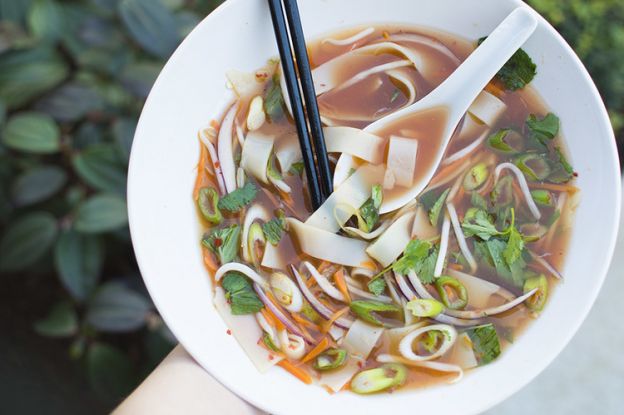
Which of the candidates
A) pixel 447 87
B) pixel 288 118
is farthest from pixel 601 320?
pixel 288 118

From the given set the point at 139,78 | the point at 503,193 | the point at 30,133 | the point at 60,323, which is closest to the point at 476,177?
the point at 503,193

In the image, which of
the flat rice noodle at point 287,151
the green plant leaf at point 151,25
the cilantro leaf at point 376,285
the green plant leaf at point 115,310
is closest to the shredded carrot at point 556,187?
the cilantro leaf at point 376,285

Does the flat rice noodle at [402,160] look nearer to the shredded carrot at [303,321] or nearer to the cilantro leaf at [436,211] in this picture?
the cilantro leaf at [436,211]

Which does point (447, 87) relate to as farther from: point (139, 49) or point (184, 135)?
point (139, 49)

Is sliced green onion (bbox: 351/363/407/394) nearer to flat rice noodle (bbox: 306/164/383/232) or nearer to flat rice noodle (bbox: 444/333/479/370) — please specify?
flat rice noodle (bbox: 444/333/479/370)

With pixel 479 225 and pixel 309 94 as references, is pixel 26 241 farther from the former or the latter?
pixel 479 225

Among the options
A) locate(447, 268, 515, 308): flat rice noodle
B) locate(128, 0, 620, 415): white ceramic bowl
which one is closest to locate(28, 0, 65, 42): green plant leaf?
locate(128, 0, 620, 415): white ceramic bowl
